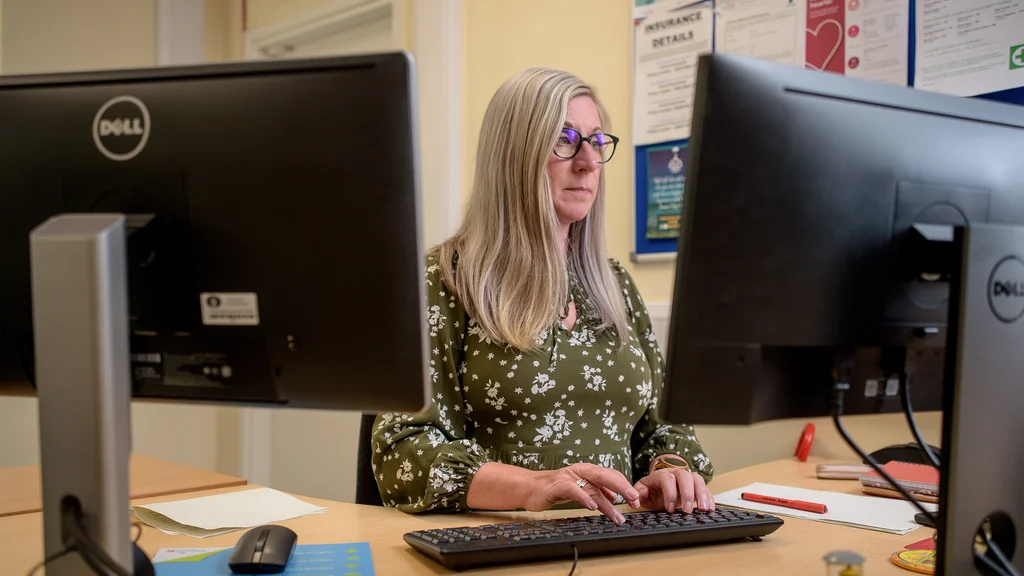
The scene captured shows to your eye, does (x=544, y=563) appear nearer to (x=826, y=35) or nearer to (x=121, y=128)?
(x=121, y=128)

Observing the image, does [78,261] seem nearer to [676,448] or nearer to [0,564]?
[0,564]

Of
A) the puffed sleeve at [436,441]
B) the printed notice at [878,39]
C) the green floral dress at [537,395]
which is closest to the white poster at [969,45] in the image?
the printed notice at [878,39]

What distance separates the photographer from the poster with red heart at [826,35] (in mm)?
1833

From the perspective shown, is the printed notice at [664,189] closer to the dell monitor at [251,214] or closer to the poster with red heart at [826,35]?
the poster with red heart at [826,35]

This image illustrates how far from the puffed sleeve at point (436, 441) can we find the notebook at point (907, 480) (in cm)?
65

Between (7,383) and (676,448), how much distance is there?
1103mm

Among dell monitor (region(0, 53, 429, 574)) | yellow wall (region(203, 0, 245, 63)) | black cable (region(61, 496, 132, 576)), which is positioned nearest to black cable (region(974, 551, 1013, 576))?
dell monitor (region(0, 53, 429, 574))

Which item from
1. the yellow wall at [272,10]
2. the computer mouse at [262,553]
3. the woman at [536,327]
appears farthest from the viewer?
the yellow wall at [272,10]

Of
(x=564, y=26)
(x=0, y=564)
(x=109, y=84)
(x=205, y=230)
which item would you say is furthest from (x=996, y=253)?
(x=564, y=26)

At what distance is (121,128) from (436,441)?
2.35 feet

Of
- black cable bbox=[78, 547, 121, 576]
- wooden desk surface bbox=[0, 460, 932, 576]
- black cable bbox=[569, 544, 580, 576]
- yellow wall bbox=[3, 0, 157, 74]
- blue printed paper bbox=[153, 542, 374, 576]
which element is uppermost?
yellow wall bbox=[3, 0, 157, 74]

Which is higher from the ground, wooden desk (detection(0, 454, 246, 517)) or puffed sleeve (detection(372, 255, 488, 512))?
puffed sleeve (detection(372, 255, 488, 512))

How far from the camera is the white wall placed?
108 inches

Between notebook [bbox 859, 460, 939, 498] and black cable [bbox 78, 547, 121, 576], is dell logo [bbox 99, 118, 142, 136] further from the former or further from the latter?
notebook [bbox 859, 460, 939, 498]
